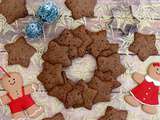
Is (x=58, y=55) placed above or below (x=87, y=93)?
above

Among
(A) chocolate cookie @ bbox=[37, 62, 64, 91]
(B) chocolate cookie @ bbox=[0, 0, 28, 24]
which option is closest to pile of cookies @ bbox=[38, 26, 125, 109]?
(A) chocolate cookie @ bbox=[37, 62, 64, 91]

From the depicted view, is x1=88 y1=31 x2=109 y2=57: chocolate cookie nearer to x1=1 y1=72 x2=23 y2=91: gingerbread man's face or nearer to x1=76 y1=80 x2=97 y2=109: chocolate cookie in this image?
x1=76 y1=80 x2=97 y2=109: chocolate cookie

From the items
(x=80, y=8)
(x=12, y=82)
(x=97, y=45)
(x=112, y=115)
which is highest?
(x=80, y=8)

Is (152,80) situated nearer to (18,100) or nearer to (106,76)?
(106,76)

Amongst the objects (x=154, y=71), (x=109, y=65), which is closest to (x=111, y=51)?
(x=109, y=65)

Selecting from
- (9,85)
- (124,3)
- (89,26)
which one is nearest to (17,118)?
(9,85)

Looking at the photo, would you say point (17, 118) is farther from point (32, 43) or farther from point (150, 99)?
point (150, 99)
